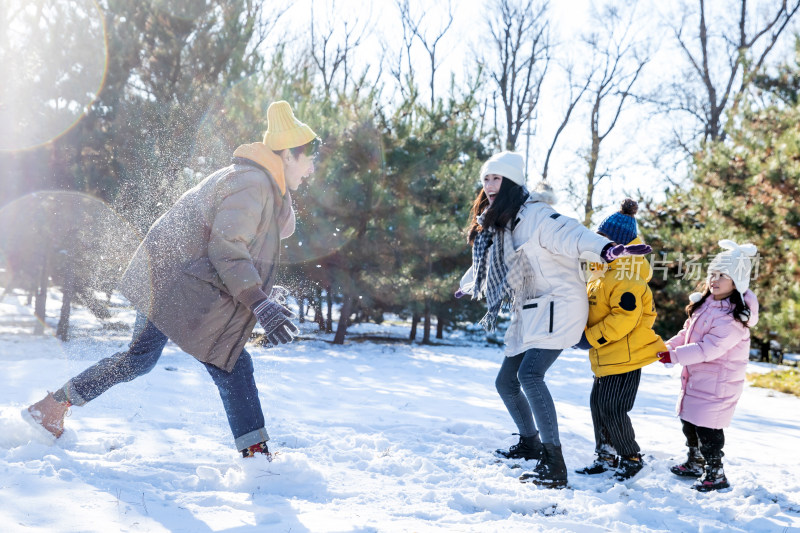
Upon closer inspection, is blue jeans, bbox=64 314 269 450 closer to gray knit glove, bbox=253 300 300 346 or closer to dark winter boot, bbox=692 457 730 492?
gray knit glove, bbox=253 300 300 346

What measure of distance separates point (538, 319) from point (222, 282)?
1552mm

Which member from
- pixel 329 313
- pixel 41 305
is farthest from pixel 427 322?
pixel 41 305

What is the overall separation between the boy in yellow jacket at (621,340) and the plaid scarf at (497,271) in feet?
1.45

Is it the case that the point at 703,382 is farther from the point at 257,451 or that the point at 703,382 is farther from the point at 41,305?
the point at 41,305

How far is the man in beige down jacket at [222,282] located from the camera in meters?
2.54

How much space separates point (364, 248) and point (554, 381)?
12.1 ft

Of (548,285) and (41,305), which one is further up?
(548,285)

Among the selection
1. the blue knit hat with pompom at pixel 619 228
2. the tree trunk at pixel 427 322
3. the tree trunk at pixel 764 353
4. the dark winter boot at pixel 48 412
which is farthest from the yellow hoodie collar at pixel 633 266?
the tree trunk at pixel 764 353

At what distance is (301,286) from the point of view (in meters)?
9.61

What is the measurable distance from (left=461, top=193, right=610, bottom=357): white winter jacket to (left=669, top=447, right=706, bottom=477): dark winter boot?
985mm

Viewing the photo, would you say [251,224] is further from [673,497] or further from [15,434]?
[673,497]

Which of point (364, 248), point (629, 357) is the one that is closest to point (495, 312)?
point (629, 357)

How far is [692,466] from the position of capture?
3357mm

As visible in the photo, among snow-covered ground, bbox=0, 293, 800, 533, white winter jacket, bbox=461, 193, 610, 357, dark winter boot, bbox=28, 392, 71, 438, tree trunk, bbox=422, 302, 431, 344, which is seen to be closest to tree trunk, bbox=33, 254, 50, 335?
snow-covered ground, bbox=0, 293, 800, 533
